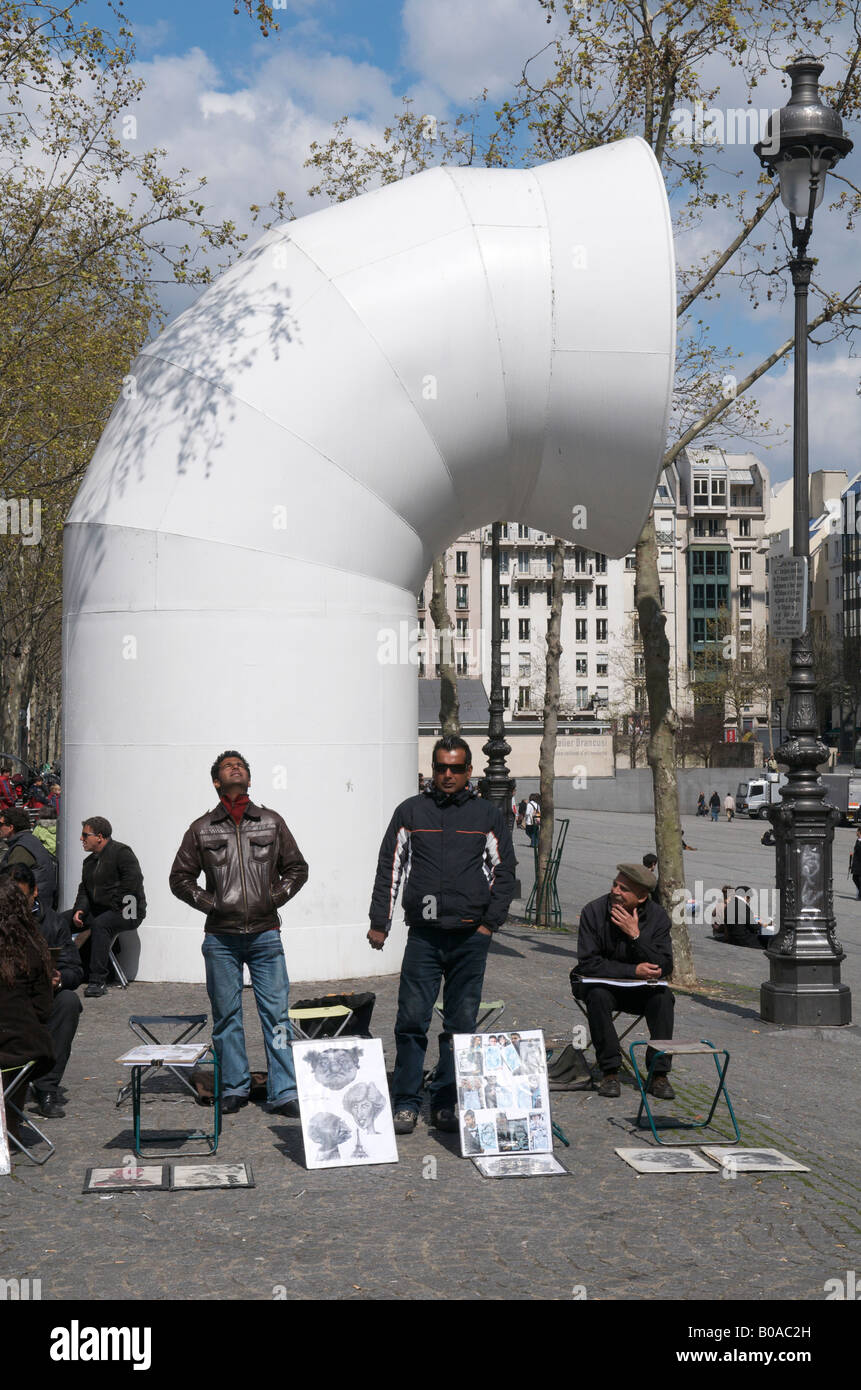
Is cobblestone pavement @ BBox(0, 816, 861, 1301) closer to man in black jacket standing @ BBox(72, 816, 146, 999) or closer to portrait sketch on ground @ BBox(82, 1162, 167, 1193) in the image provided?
portrait sketch on ground @ BBox(82, 1162, 167, 1193)

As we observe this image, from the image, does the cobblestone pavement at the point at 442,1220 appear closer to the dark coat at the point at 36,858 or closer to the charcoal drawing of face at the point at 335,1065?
the charcoal drawing of face at the point at 335,1065

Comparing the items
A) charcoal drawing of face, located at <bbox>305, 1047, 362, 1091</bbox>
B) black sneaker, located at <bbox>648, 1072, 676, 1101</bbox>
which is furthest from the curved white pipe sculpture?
charcoal drawing of face, located at <bbox>305, 1047, 362, 1091</bbox>

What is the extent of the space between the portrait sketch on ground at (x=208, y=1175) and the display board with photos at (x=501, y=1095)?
1.06m

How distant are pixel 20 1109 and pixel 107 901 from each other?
4736 millimetres

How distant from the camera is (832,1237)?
20.0ft

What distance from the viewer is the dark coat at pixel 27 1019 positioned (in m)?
7.36

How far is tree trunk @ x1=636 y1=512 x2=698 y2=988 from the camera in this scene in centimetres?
1513

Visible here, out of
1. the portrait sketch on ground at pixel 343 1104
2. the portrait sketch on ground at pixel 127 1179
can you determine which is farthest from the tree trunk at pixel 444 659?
the portrait sketch on ground at pixel 127 1179

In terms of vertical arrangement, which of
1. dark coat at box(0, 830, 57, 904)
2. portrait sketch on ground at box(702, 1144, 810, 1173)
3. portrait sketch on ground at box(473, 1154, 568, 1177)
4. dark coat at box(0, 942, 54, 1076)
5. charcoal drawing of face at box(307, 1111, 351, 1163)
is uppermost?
dark coat at box(0, 830, 57, 904)

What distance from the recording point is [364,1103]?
734cm

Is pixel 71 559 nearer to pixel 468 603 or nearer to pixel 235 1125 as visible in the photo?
pixel 235 1125

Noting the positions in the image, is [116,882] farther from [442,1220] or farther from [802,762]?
[442,1220]

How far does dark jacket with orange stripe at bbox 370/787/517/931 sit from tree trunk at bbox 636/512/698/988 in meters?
7.36
